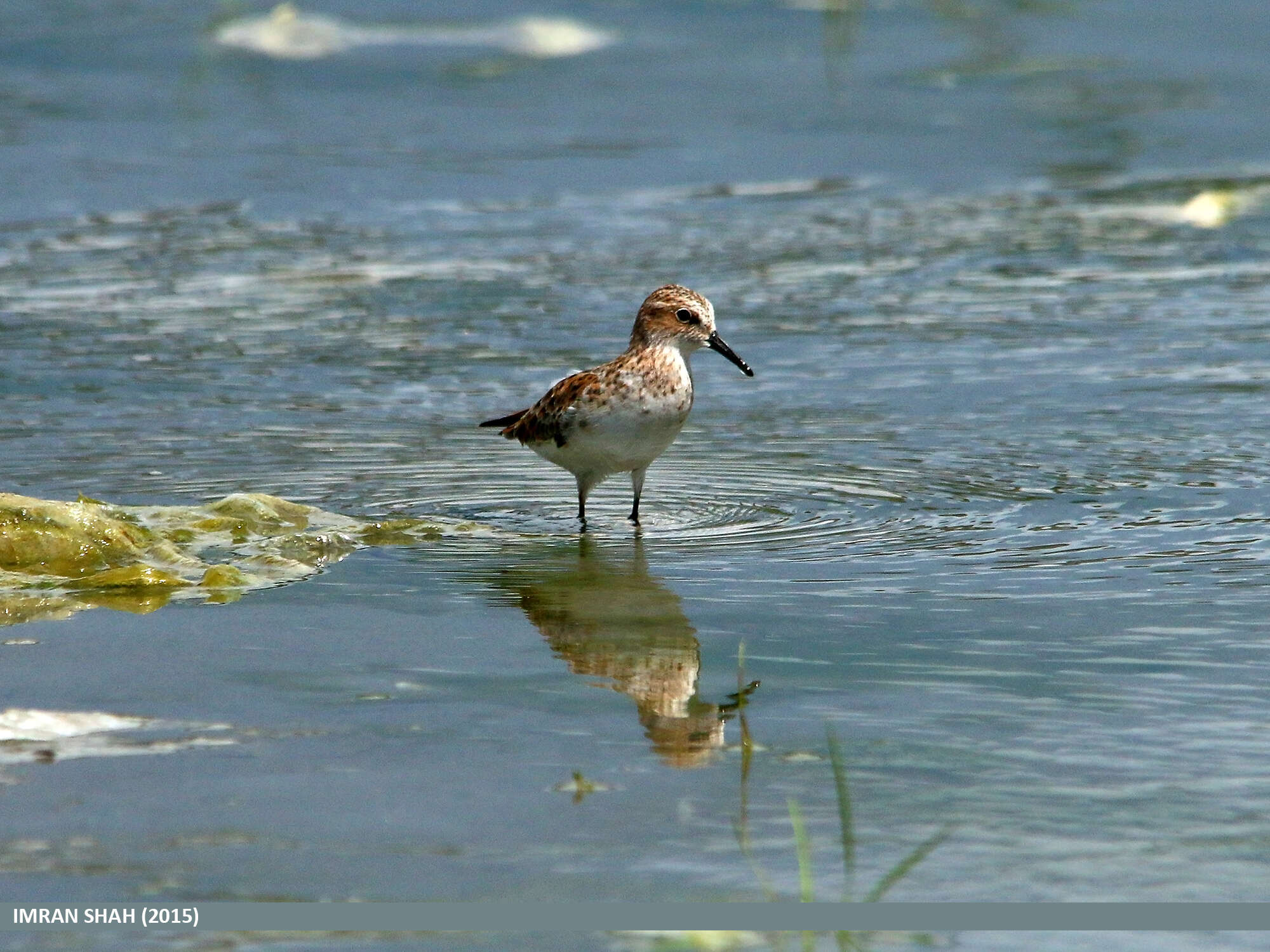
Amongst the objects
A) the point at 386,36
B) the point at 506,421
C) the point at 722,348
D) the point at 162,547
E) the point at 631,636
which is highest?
the point at 386,36

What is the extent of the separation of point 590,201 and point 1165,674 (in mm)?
9699

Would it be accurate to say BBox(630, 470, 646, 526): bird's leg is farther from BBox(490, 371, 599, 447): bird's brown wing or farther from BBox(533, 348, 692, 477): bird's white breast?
BBox(490, 371, 599, 447): bird's brown wing

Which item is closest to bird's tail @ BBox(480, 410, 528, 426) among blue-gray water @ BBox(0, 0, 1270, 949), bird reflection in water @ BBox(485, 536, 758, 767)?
blue-gray water @ BBox(0, 0, 1270, 949)

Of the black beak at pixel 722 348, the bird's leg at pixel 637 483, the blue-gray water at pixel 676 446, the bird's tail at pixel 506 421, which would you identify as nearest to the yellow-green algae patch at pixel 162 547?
the blue-gray water at pixel 676 446

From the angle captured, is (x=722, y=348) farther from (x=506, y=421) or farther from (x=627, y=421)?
(x=506, y=421)

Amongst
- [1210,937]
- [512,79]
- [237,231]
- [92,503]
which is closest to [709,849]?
[1210,937]

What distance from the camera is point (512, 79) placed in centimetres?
1752

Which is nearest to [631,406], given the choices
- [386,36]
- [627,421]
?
[627,421]

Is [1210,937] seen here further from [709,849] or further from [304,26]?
[304,26]

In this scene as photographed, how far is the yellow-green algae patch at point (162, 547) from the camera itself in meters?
6.41

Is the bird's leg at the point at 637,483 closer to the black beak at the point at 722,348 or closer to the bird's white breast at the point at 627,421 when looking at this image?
the bird's white breast at the point at 627,421

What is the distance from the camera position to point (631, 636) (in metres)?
6.03

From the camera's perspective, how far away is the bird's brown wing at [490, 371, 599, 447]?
8.02 metres

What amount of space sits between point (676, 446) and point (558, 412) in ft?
4.48
